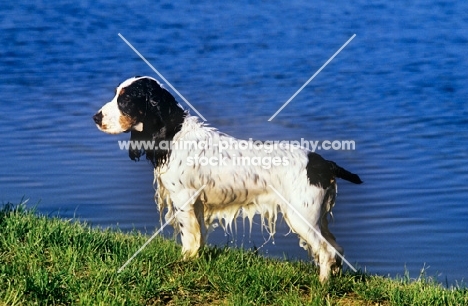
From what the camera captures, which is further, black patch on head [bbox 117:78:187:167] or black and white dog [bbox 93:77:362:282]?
black patch on head [bbox 117:78:187:167]

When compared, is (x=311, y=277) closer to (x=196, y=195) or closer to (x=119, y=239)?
(x=196, y=195)

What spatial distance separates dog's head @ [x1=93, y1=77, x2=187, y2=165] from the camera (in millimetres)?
6988

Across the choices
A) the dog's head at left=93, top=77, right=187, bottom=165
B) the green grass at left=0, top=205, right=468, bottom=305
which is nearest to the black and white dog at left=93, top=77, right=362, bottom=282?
the dog's head at left=93, top=77, right=187, bottom=165

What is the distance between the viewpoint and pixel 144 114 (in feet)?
23.2

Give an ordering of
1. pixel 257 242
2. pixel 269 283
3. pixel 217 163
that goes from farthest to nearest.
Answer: pixel 257 242
pixel 217 163
pixel 269 283

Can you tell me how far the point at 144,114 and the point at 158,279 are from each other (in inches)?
53.3

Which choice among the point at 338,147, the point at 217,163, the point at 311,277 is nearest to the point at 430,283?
the point at 311,277

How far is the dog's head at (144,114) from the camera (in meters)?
6.99

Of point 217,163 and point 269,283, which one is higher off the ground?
point 217,163

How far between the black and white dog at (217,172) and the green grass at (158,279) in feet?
0.82

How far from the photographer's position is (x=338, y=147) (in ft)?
38.5

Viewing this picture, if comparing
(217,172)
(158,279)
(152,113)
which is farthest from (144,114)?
(158,279)

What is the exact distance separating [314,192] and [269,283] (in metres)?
0.77

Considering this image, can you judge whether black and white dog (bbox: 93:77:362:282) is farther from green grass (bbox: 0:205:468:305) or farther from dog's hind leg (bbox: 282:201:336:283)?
Answer: green grass (bbox: 0:205:468:305)
